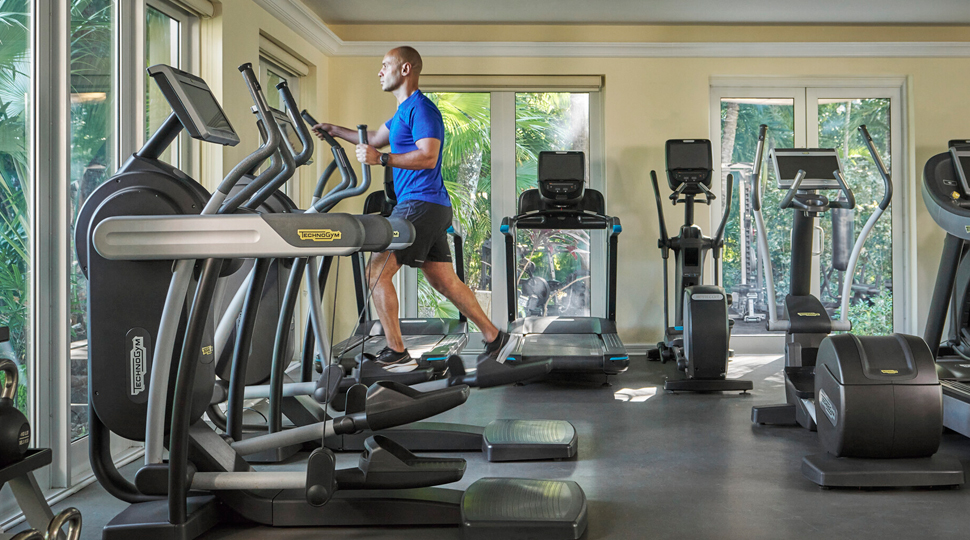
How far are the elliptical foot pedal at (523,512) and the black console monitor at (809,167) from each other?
220 centimetres

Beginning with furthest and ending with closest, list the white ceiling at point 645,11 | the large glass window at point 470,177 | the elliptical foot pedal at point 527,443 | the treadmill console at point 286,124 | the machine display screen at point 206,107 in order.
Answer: the large glass window at point 470,177
the white ceiling at point 645,11
the elliptical foot pedal at point 527,443
the treadmill console at point 286,124
the machine display screen at point 206,107

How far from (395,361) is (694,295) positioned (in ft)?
5.57

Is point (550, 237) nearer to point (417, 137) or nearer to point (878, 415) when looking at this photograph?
point (417, 137)

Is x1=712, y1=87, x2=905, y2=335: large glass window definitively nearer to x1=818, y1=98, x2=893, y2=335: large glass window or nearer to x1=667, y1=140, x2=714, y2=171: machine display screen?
x1=818, y1=98, x2=893, y2=335: large glass window

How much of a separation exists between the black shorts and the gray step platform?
2.87ft

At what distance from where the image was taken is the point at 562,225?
15.6ft

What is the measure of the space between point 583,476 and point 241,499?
1.14 meters

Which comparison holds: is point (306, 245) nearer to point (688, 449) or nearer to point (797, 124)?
point (688, 449)

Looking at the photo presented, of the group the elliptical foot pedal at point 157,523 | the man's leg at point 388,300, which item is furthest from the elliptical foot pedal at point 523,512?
the man's leg at point 388,300

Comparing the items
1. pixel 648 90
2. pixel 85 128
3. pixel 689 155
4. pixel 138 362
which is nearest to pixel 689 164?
pixel 689 155

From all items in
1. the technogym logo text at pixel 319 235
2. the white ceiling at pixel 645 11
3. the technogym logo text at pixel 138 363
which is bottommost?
the technogym logo text at pixel 138 363

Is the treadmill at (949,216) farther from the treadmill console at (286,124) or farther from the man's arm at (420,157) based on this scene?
the treadmill console at (286,124)

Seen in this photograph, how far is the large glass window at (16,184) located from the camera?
7.37ft

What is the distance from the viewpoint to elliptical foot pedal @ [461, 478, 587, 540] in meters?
1.84
